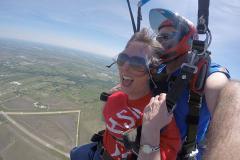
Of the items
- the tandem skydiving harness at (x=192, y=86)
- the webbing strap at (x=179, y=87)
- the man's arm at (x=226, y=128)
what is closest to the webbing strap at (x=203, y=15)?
the tandem skydiving harness at (x=192, y=86)

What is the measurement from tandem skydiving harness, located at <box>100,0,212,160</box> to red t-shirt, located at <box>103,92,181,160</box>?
0.12 metres

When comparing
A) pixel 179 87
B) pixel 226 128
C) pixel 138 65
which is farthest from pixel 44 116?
pixel 226 128

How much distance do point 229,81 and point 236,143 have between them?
23.7 inches

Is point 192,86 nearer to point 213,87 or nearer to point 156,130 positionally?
point 213,87

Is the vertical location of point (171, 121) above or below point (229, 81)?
below

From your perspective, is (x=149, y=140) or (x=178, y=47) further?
(x=178, y=47)

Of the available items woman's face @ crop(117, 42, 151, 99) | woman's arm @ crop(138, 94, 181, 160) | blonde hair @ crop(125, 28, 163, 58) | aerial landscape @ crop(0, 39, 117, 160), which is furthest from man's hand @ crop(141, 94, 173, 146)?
aerial landscape @ crop(0, 39, 117, 160)

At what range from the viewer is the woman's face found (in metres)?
2.00

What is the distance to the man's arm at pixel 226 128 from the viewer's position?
102 centimetres

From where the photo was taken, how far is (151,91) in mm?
2035

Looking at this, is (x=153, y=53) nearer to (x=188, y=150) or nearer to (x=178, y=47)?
(x=178, y=47)

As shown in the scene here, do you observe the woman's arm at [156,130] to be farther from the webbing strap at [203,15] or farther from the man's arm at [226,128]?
the webbing strap at [203,15]

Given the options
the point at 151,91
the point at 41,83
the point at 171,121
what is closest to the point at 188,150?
the point at 171,121

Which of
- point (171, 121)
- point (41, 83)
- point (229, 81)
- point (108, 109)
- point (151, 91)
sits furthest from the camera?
point (41, 83)
